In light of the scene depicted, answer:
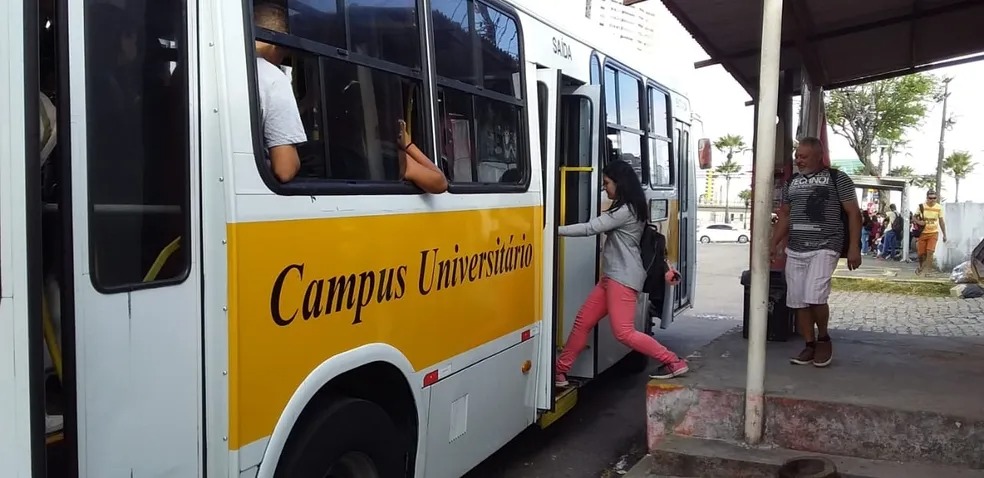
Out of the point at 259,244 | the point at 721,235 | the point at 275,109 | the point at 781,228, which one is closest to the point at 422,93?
the point at 275,109

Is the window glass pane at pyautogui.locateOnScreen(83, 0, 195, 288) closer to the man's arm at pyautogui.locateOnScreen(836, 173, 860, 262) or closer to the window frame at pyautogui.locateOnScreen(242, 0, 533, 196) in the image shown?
the window frame at pyautogui.locateOnScreen(242, 0, 533, 196)

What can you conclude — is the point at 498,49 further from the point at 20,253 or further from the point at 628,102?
the point at 20,253

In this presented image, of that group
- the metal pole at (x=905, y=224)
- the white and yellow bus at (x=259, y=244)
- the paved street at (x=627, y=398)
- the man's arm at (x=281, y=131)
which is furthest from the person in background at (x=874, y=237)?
the man's arm at (x=281, y=131)

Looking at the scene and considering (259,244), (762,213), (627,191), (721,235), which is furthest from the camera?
(721,235)

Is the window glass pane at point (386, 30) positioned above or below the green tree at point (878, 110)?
below

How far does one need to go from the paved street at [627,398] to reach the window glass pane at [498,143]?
1973 mm

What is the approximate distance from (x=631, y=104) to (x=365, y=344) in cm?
459

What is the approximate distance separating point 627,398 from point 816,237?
265 cm

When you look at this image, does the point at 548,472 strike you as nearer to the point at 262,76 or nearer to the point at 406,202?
the point at 406,202

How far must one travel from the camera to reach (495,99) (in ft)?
15.0

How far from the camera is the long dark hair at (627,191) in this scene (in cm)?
551

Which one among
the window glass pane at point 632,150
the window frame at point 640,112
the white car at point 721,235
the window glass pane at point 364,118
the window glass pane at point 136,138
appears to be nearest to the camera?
the window glass pane at point 136,138

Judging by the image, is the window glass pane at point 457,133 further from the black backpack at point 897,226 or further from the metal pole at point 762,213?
the black backpack at point 897,226

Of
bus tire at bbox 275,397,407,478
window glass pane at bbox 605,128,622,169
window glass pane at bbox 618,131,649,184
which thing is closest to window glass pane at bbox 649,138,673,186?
window glass pane at bbox 618,131,649,184
